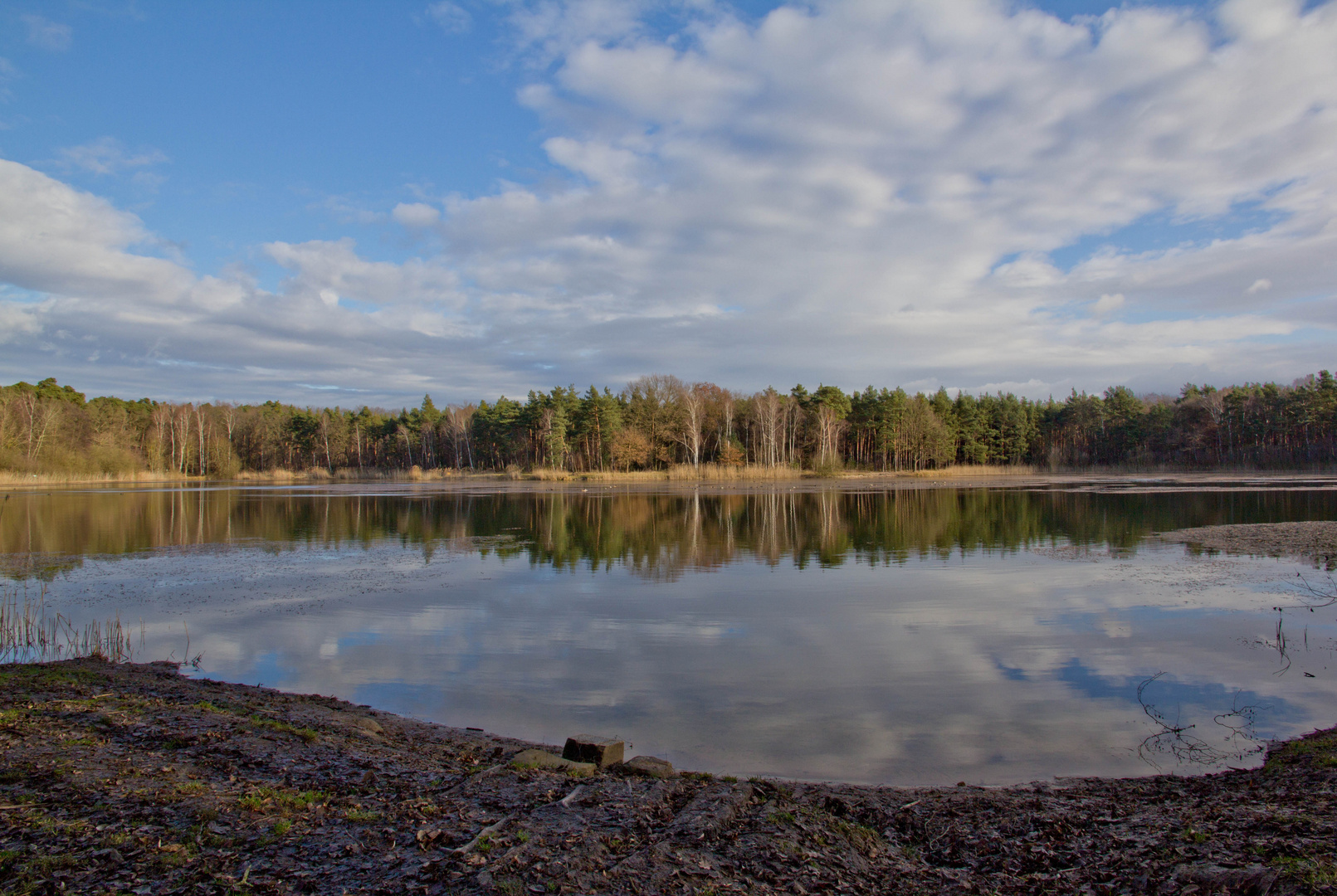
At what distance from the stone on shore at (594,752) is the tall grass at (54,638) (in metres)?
7.65

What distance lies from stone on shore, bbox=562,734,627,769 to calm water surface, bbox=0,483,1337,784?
74 centimetres

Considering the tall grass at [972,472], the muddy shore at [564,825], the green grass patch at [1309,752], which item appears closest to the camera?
the muddy shore at [564,825]

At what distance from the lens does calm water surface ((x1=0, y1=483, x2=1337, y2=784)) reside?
273 inches

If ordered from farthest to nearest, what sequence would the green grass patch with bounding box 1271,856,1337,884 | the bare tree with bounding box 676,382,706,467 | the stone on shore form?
the bare tree with bounding box 676,382,706,467
the stone on shore
the green grass patch with bounding box 1271,856,1337,884

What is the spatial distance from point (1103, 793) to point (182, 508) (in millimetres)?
40422

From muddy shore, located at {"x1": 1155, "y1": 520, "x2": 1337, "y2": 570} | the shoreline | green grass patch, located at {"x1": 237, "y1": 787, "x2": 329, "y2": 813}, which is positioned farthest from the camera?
the shoreline

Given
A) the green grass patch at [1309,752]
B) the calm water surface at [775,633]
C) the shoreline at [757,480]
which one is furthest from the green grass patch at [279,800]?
the shoreline at [757,480]

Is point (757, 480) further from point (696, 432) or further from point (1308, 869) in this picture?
point (1308, 869)

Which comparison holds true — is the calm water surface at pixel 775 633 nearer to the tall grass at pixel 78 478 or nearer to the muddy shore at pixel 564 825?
the muddy shore at pixel 564 825

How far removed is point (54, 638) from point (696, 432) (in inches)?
2177

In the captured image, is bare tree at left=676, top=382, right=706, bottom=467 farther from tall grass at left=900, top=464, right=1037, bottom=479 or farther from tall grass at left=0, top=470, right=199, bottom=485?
tall grass at left=0, top=470, right=199, bottom=485

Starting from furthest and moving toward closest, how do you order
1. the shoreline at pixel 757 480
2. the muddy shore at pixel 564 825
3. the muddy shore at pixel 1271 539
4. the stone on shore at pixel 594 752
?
1. the shoreline at pixel 757 480
2. the muddy shore at pixel 1271 539
3. the stone on shore at pixel 594 752
4. the muddy shore at pixel 564 825

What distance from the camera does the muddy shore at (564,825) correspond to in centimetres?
361

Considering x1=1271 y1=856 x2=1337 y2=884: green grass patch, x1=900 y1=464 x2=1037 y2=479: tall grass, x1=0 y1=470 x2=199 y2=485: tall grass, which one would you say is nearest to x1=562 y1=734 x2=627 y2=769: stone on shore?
x1=1271 y1=856 x2=1337 y2=884: green grass patch
